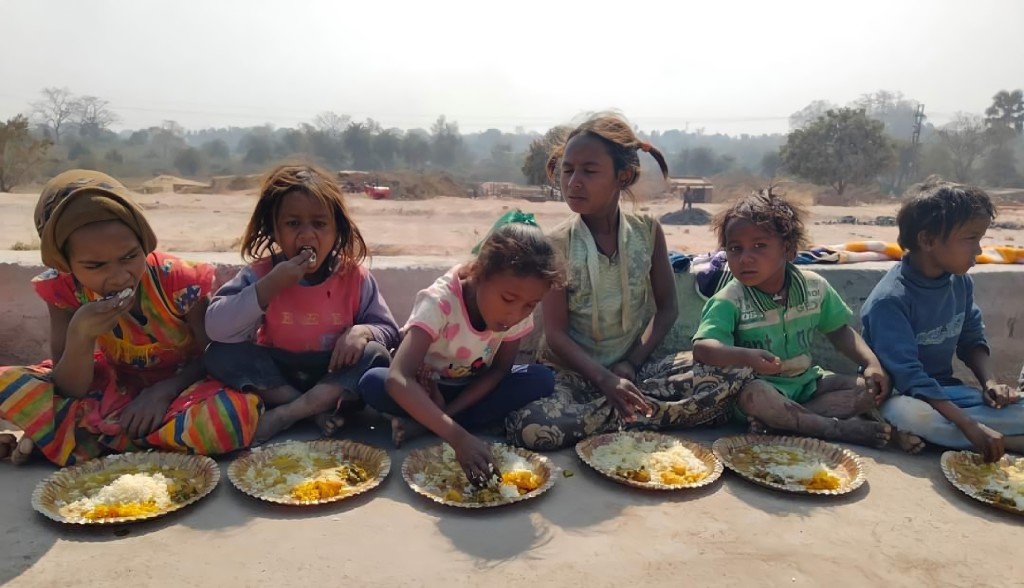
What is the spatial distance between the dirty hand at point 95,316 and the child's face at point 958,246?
127 inches

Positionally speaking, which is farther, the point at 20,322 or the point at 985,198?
the point at 20,322

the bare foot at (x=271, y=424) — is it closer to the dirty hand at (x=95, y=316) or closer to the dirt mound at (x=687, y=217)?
the dirty hand at (x=95, y=316)

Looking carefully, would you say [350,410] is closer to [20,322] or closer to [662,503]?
[662,503]

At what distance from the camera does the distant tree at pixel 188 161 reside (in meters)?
42.7

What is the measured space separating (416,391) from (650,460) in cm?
94

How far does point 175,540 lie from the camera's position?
217 cm

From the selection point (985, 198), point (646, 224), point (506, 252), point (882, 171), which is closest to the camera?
point (506, 252)

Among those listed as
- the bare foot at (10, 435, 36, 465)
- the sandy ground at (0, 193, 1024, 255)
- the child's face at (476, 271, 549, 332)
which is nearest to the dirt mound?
the sandy ground at (0, 193, 1024, 255)

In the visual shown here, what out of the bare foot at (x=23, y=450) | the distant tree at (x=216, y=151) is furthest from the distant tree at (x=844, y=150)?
the distant tree at (x=216, y=151)

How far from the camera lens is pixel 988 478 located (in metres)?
2.73

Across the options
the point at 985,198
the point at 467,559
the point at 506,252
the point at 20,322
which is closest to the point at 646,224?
the point at 506,252

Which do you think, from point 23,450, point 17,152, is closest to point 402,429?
point 23,450

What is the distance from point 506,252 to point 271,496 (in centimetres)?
112

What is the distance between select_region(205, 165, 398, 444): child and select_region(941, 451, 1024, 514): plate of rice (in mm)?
2230
